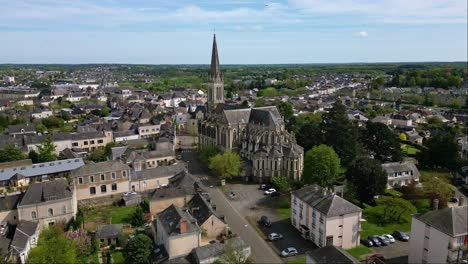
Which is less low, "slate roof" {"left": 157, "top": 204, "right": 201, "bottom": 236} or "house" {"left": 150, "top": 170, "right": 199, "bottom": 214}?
"slate roof" {"left": 157, "top": 204, "right": 201, "bottom": 236}

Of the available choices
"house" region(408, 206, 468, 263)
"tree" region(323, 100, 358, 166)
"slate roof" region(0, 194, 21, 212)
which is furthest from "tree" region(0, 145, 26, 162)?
"house" region(408, 206, 468, 263)

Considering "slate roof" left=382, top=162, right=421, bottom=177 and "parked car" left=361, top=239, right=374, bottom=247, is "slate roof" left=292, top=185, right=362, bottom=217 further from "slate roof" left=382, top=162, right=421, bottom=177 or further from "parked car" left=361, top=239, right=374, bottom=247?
"slate roof" left=382, top=162, right=421, bottom=177

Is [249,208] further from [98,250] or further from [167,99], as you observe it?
[167,99]

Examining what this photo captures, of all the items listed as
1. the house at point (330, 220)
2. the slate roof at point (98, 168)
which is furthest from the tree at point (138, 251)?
the slate roof at point (98, 168)

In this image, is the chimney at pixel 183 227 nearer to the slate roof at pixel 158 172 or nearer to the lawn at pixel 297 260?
the lawn at pixel 297 260

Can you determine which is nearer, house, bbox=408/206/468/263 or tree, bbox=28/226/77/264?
tree, bbox=28/226/77/264

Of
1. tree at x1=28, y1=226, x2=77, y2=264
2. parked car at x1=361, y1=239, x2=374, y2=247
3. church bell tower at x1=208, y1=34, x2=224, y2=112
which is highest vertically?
church bell tower at x1=208, y1=34, x2=224, y2=112

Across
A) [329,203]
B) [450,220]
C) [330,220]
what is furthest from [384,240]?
[450,220]
